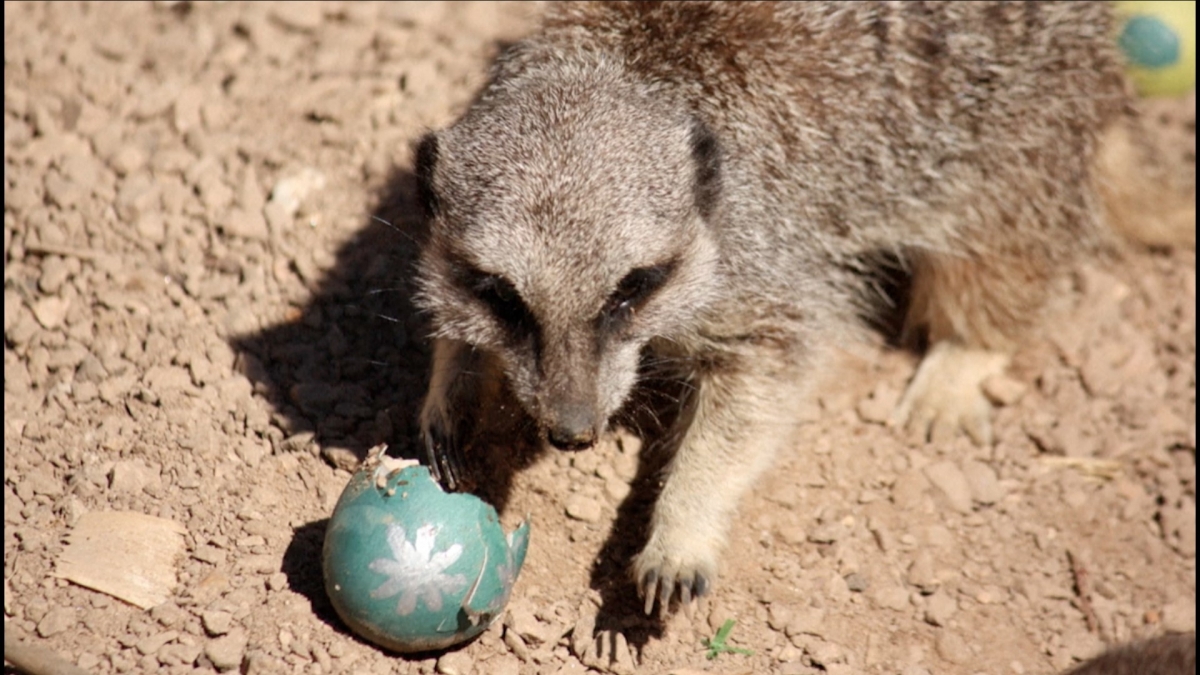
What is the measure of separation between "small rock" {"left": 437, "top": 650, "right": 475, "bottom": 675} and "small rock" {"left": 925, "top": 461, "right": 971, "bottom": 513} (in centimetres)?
180

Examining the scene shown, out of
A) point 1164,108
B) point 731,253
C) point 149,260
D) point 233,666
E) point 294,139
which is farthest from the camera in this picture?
point 1164,108

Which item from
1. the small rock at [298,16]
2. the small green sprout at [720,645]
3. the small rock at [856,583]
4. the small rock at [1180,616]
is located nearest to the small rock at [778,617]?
the small green sprout at [720,645]

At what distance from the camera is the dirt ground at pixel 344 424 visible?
11.9 feet

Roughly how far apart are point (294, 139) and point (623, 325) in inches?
80.5

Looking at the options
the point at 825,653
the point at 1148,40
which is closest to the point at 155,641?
the point at 825,653

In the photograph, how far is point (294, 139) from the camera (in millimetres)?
4977

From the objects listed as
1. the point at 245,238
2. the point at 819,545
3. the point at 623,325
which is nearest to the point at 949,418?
the point at 819,545

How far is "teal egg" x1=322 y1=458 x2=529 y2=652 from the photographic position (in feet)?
10.5

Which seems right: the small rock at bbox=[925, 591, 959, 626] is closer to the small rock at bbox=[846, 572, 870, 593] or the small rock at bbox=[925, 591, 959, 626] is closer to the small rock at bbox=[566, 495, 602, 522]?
the small rock at bbox=[846, 572, 870, 593]

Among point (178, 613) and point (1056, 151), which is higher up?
point (1056, 151)

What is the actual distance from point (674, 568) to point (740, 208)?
1.11 meters

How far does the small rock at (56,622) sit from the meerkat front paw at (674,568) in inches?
60.1

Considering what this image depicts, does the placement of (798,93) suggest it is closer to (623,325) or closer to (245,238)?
(623,325)

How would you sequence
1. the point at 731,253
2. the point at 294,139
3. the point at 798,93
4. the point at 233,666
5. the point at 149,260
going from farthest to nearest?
the point at 294,139, the point at 149,260, the point at 798,93, the point at 731,253, the point at 233,666
